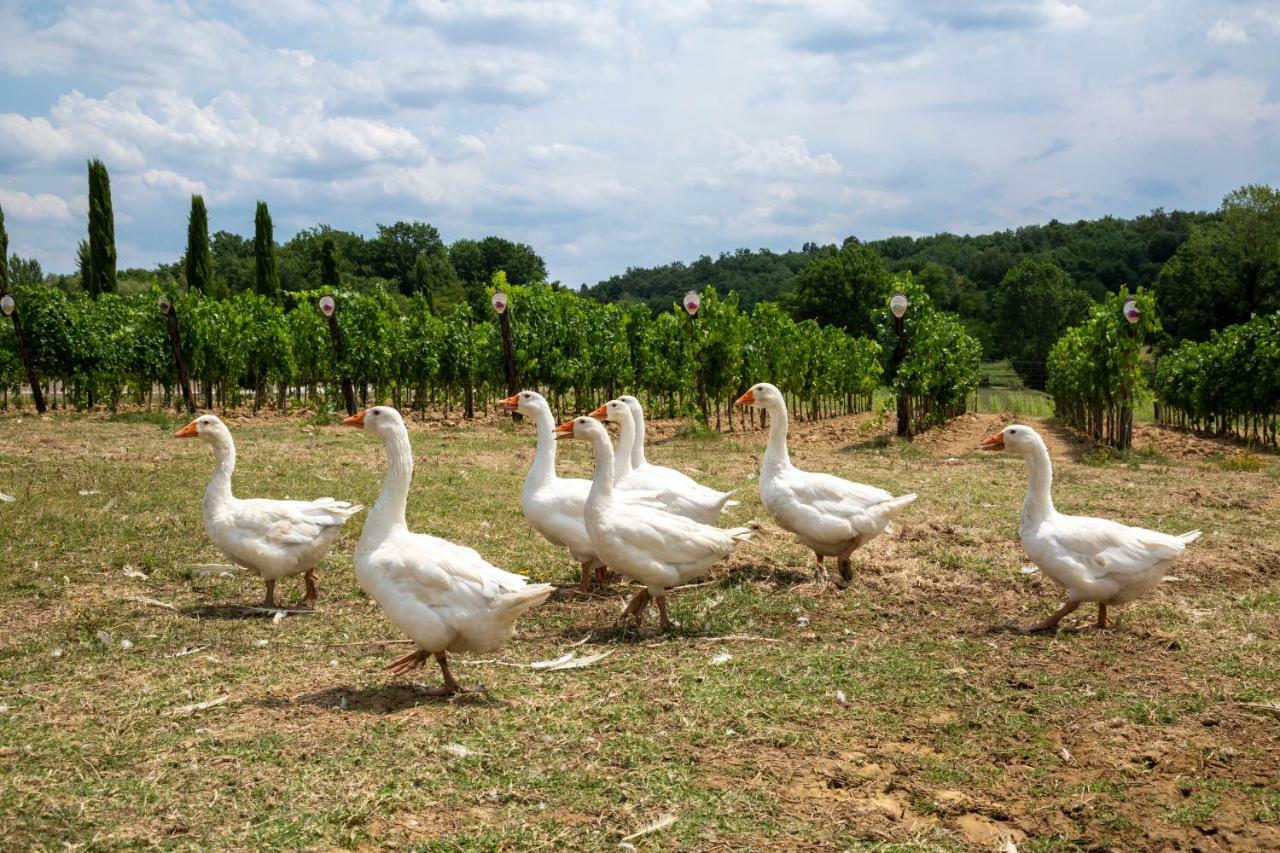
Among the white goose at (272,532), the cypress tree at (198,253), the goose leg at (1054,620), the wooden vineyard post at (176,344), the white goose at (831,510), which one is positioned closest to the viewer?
the goose leg at (1054,620)

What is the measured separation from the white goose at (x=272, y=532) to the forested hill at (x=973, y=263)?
57.2 m

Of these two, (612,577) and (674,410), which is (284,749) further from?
(674,410)

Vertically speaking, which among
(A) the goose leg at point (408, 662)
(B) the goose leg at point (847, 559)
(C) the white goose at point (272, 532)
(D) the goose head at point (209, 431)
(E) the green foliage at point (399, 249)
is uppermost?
(E) the green foliage at point (399, 249)

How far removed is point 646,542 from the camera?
23.3 ft

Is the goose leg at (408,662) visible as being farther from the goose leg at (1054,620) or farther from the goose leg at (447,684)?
the goose leg at (1054,620)

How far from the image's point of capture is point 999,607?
26.0 ft

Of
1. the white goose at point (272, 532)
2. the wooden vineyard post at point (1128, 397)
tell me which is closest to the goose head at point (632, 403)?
the white goose at point (272, 532)

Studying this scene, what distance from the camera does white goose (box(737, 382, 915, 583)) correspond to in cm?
840

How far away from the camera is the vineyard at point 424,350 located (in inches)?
1013

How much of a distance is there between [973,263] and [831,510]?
82581 mm

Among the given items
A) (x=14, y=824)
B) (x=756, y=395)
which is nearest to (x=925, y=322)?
(x=756, y=395)

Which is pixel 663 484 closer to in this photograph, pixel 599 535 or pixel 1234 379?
pixel 599 535

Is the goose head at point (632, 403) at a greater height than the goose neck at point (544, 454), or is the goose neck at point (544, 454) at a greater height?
the goose head at point (632, 403)

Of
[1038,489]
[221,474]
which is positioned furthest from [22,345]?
[1038,489]
